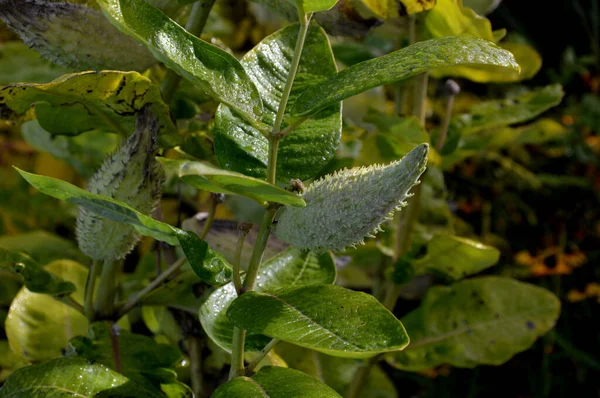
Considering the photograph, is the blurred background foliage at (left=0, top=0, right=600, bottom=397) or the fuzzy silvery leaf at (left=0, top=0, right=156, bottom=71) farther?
the blurred background foliage at (left=0, top=0, right=600, bottom=397)

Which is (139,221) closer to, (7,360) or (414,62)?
(414,62)

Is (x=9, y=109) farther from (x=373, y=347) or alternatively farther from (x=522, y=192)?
(x=522, y=192)

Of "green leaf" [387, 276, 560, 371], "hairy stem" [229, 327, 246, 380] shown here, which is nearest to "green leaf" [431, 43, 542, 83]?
"green leaf" [387, 276, 560, 371]

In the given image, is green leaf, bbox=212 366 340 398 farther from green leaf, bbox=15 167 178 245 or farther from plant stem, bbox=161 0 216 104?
plant stem, bbox=161 0 216 104

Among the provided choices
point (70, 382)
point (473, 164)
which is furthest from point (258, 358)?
point (473, 164)

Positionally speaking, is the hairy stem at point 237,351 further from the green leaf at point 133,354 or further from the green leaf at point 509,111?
the green leaf at point 509,111
